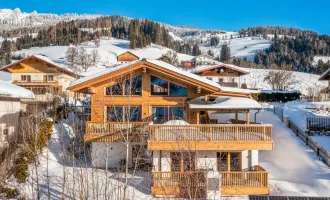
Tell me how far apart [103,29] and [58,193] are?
137 meters

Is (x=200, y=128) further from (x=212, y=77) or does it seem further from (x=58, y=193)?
(x=212, y=77)

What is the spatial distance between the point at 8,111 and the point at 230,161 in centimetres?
1311

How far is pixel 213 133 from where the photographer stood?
54.3 ft

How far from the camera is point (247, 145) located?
53.5 ft

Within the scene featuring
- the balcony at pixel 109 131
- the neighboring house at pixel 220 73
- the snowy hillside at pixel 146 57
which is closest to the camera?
the balcony at pixel 109 131

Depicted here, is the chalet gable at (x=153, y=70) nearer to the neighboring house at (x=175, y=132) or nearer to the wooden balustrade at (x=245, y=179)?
the neighboring house at (x=175, y=132)

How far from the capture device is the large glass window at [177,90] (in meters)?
19.8

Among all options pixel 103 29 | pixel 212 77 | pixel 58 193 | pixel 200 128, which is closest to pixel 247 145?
pixel 200 128

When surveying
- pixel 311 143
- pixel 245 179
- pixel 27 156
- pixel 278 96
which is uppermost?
pixel 278 96

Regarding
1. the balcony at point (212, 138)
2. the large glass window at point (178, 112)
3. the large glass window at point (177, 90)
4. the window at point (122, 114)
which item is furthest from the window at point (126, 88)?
the balcony at point (212, 138)

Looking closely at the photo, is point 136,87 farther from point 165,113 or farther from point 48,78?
point 48,78

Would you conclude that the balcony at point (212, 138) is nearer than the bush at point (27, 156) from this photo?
No

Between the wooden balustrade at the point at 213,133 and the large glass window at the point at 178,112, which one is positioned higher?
the large glass window at the point at 178,112

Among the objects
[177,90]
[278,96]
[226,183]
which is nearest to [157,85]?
[177,90]
